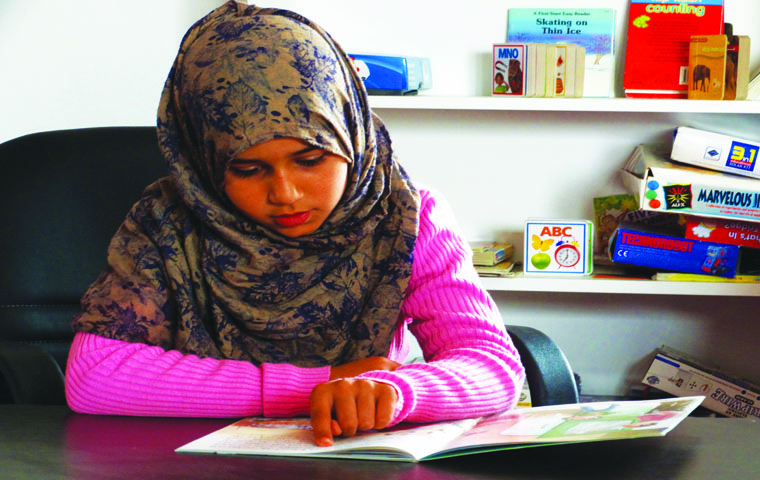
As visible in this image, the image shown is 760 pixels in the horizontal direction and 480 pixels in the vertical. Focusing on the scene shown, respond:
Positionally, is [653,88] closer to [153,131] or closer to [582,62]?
[582,62]

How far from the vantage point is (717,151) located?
1910 mm

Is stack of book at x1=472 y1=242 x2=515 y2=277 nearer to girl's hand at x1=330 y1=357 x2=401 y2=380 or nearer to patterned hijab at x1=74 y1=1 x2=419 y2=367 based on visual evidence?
patterned hijab at x1=74 y1=1 x2=419 y2=367

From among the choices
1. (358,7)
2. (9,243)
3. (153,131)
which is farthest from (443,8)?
(9,243)

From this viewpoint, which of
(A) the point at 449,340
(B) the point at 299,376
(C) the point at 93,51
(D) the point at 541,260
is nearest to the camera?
(B) the point at 299,376

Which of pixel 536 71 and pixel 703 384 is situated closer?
pixel 536 71

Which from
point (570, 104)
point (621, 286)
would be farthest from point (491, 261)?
point (570, 104)

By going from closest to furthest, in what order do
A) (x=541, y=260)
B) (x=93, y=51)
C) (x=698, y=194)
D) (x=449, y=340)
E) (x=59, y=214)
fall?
(x=449, y=340), (x=59, y=214), (x=698, y=194), (x=541, y=260), (x=93, y=51)

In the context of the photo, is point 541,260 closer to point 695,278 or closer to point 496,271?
point 496,271

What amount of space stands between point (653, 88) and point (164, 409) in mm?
1551

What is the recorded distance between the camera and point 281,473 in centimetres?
62

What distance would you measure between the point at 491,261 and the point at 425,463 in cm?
138

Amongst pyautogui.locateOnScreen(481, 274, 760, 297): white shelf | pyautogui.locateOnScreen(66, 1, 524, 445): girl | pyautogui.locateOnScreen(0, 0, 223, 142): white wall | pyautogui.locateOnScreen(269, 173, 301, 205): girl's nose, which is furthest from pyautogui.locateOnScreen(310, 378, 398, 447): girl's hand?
pyautogui.locateOnScreen(0, 0, 223, 142): white wall

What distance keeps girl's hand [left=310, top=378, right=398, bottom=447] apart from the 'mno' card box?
130 cm

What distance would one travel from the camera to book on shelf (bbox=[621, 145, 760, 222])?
1.89 m
